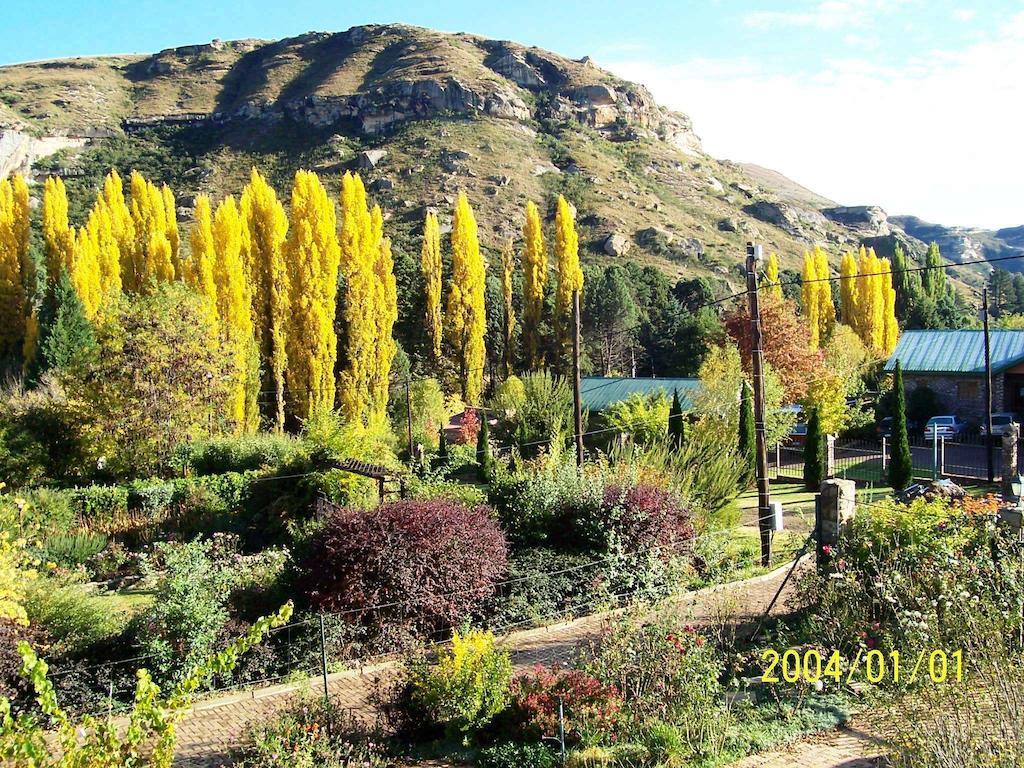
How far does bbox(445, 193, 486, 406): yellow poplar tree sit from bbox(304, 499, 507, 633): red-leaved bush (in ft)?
113

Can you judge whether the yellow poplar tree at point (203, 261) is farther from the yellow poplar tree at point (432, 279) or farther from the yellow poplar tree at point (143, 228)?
the yellow poplar tree at point (432, 279)

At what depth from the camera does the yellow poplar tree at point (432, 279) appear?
45.9 meters

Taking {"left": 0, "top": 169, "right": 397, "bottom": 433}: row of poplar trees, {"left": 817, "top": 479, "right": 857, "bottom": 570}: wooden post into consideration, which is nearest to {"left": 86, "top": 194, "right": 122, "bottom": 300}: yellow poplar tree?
{"left": 0, "top": 169, "right": 397, "bottom": 433}: row of poplar trees

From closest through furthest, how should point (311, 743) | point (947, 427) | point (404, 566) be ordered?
1. point (311, 743)
2. point (404, 566)
3. point (947, 427)

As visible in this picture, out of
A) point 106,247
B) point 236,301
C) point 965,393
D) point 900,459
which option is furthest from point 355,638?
point 106,247

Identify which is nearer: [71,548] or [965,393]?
[71,548]

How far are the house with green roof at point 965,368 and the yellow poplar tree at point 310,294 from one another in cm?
2379

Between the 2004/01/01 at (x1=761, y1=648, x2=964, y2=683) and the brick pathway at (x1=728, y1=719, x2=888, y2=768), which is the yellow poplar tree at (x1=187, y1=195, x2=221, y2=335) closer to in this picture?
the 2004/01/01 at (x1=761, y1=648, x2=964, y2=683)

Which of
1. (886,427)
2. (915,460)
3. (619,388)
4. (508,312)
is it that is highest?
(508,312)

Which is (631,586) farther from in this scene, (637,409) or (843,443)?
(843,443)

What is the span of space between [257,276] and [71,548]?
17.5 meters

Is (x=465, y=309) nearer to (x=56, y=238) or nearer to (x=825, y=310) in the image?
(x=56, y=238)

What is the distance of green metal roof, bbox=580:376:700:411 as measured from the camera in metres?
32.2

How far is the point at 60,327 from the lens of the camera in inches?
1348
